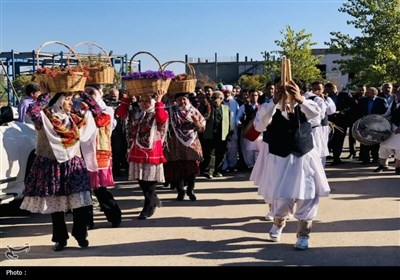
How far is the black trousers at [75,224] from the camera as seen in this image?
18.9 ft

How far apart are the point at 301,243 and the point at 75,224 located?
255 cm

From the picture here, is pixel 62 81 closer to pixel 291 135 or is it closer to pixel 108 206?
pixel 108 206

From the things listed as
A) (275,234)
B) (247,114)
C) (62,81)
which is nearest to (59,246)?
(62,81)

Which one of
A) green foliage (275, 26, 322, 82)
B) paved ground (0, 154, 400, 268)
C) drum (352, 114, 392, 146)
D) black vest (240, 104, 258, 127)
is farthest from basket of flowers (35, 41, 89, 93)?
green foliage (275, 26, 322, 82)

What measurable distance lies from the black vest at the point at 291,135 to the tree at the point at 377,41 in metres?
15.6

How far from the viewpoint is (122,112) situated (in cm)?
720

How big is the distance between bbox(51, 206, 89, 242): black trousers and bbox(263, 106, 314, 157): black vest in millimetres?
2280

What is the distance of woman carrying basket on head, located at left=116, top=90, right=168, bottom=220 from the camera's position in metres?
7.02

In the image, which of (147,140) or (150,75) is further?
(147,140)

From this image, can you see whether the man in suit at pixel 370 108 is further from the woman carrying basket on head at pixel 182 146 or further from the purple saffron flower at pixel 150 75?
the purple saffron flower at pixel 150 75

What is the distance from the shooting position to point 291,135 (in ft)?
18.3

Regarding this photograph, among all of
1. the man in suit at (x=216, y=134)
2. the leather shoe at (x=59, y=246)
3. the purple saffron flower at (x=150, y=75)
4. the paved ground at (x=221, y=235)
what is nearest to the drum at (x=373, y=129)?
the paved ground at (x=221, y=235)

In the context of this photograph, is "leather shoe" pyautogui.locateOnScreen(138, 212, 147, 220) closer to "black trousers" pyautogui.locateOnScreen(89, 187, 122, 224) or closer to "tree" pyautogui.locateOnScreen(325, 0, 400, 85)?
"black trousers" pyautogui.locateOnScreen(89, 187, 122, 224)

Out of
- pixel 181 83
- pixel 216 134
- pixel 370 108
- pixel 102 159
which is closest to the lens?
pixel 102 159
